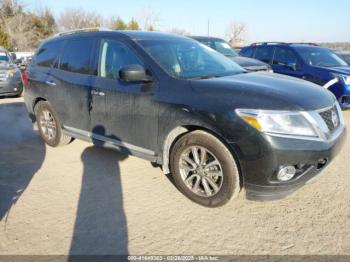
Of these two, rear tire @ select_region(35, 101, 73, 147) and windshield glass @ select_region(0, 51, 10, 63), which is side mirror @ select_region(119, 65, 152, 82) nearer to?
rear tire @ select_region(35, 101, 73, 147)

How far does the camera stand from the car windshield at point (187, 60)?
3.63m

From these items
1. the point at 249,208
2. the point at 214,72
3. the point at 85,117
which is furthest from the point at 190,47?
the point at 249,208

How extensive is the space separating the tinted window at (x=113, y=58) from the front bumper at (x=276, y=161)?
5.98 feet

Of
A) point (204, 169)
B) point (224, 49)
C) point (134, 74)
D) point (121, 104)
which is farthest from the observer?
point (224, 49)

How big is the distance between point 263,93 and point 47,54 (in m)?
3.83

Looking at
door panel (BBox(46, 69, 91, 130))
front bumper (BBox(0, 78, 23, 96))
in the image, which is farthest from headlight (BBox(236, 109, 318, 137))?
front bumper (BBox(0, 78, 23, 96))

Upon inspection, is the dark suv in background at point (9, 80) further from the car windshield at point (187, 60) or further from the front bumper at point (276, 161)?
the front bumper at point (276, 161)

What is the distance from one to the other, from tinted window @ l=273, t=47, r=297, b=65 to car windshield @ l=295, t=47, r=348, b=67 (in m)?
0.20

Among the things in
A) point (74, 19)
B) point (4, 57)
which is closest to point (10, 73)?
point (4, 57)

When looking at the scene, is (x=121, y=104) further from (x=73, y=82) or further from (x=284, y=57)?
(x=284, y=57)

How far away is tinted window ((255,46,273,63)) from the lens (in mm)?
9211

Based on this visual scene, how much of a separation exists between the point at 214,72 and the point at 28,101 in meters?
3.57

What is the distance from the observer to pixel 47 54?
5215 mm

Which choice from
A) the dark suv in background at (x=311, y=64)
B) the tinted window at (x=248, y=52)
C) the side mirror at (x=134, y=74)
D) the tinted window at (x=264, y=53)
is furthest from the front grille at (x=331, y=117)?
the tinted window at (x=248, y=52)
